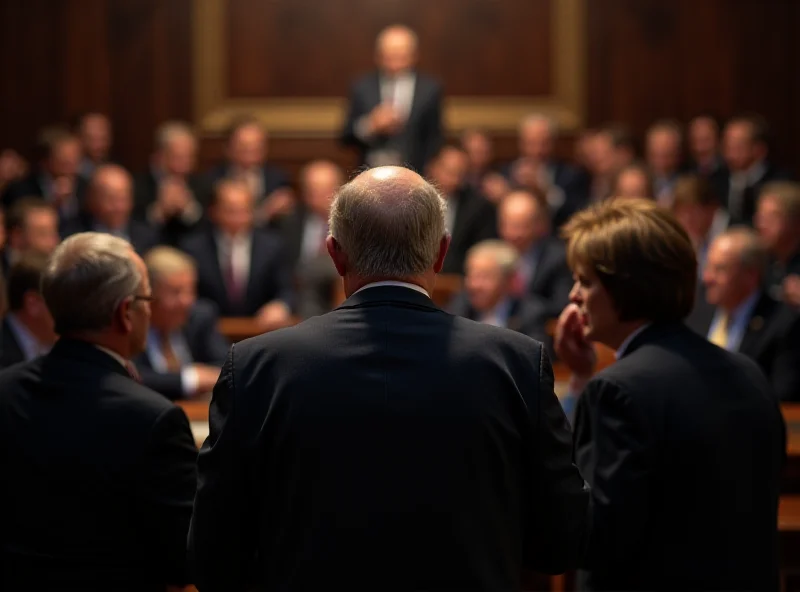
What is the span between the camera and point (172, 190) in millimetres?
8586

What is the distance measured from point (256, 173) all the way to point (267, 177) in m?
0.14

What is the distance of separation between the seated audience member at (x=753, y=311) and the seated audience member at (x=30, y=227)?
3.60 metres

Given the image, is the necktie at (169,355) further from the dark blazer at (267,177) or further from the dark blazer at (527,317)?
the dark blazer at (267,177)

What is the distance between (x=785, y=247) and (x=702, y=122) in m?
3.41

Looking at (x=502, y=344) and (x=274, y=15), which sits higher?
(x=274, y=15)

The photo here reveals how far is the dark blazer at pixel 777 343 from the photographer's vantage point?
4.73m

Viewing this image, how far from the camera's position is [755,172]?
9383 mm

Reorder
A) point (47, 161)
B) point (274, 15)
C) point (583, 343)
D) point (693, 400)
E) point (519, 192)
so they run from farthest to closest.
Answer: point (274, 15), point (47, 161), point (519, 192), point (583, 343), point (693, 400)

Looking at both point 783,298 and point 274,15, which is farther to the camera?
point 274,15

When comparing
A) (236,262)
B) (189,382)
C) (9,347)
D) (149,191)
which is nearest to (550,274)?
(236,262)

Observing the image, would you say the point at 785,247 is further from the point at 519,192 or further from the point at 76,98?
the point at 76,98

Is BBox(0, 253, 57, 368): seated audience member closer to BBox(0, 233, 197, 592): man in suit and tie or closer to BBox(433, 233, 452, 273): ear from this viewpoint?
BBox(0, 233, 197, 592): man in suit and tie

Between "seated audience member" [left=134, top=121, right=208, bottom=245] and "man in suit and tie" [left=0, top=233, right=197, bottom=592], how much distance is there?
5916 mm

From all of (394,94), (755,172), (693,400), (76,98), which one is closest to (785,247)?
(755,172)
